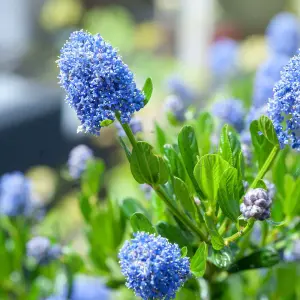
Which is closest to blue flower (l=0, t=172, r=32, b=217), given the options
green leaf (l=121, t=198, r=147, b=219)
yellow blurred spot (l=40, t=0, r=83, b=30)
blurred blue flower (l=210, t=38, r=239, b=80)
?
green leaf (l=121, t=198, r=147, b=219)

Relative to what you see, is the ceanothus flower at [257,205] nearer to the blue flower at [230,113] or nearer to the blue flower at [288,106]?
the blue flower at [288,106]

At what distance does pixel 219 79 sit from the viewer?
1.62 metres

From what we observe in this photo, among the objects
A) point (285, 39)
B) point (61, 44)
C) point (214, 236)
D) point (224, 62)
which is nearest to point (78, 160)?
point (214, 236)

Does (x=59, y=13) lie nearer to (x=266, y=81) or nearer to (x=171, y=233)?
(x=266, y=81)

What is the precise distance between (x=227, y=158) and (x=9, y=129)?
A: 2.09 meters

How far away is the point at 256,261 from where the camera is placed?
480 mm

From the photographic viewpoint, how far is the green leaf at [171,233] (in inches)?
17.3

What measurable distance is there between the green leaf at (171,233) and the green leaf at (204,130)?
0.41 feet

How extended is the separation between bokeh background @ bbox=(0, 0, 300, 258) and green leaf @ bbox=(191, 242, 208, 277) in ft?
4.05

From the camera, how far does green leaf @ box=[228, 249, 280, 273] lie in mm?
479

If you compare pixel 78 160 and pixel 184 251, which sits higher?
pixel 78 160

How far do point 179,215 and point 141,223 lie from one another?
1.1 inches

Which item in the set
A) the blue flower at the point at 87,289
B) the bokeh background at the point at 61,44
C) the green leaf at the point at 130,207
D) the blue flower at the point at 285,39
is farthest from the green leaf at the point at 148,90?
the bokeh background at the point at 61,44

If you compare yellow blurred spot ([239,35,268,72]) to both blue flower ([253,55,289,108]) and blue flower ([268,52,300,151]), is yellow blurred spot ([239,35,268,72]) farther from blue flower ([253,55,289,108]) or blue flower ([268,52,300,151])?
blue flower ([268,52,300,151])
